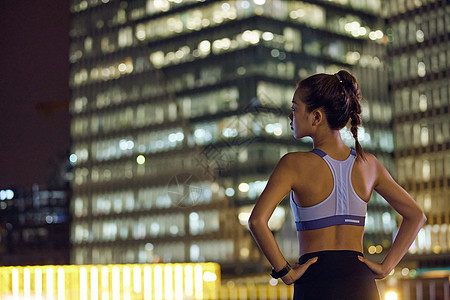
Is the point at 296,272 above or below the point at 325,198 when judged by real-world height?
below

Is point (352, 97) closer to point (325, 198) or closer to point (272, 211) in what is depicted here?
point (325, 198)

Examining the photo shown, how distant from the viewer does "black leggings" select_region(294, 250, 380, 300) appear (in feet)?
10.7

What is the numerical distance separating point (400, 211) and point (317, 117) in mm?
598

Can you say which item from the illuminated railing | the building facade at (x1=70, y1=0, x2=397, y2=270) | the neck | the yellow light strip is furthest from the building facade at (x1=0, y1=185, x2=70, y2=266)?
the neck

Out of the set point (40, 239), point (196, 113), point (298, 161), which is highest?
point (196, 113)

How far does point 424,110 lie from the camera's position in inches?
3981

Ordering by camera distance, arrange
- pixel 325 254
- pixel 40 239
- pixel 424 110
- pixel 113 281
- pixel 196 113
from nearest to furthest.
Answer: pixel 325 254, pixel 113 281, pixel 424 110, pixel 196 113, pixel 40 239

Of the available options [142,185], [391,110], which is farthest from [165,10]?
[391,110]

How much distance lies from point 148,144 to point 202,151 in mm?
11221

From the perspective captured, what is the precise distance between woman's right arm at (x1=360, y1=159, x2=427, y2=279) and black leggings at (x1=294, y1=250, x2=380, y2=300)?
0.29 m

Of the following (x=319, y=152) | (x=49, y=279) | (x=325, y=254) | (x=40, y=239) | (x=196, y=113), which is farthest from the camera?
(x=40, y=239)

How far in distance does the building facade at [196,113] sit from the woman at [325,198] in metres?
86.7

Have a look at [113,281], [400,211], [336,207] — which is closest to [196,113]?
[113,281]

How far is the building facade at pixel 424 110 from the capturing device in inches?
3752
